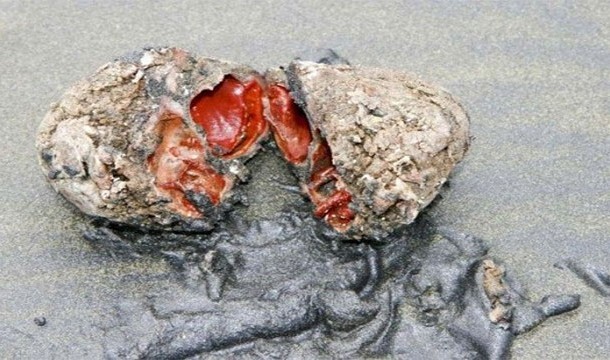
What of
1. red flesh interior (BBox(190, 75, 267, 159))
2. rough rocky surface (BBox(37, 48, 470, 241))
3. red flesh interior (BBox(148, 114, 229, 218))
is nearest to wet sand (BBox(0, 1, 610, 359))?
red flesh interior (BBox(148, 114, 229, 218))

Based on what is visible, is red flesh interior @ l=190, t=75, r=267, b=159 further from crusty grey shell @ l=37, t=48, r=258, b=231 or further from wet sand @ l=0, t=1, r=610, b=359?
wet sand @ l=0, t=1, r=610, b=359

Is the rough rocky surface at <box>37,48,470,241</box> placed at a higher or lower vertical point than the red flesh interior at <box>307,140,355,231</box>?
higher

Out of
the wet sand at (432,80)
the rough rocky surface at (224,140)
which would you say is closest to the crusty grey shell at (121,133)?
the rough rocky surface at (224,140)

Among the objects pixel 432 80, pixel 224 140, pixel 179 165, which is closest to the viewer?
pixel 179 165

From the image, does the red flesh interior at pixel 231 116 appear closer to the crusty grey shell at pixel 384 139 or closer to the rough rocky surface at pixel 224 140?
the rough rocky surface at pixel 224 140

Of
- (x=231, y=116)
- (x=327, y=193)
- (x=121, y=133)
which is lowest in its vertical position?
(x=327, y=193)

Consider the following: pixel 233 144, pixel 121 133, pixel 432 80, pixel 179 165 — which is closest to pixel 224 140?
pixel 233 144

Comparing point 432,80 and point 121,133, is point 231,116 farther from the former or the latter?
point 432,80
